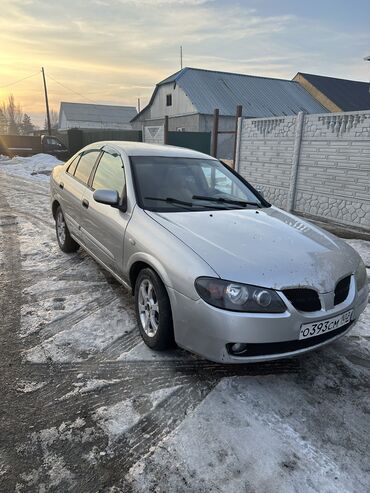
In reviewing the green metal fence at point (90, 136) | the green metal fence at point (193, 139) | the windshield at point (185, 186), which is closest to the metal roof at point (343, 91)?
the green metal fence at point (90, 136)

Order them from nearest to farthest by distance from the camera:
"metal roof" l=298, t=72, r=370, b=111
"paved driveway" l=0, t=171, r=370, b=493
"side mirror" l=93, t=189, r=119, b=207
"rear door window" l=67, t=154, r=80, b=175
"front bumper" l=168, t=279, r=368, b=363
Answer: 1. "paved driveway" l=0, t=171, r=370, b=493
2. "front bumper" l=168, t=279, r=368, b=363
3. "side mirror" l=93, t=189, r=119, b=207
4. "rear door window" l=67, t=154, r=80, b=175
5. "metal roof" l=298, t=72, r=370, b=111

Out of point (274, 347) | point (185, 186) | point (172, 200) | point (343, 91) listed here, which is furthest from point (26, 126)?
point (274, 347)

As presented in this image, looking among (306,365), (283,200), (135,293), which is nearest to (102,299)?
(135,293)

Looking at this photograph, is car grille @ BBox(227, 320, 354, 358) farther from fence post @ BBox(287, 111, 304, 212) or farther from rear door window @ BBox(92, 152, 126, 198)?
fence post @ BBox(287, 111, 304, 212)

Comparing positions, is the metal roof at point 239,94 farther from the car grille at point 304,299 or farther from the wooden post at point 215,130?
the car grille at point 304,299

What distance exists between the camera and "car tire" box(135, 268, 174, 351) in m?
2.87

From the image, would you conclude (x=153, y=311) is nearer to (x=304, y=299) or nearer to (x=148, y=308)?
(x=148, y=308)

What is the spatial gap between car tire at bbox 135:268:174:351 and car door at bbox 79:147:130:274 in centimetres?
47

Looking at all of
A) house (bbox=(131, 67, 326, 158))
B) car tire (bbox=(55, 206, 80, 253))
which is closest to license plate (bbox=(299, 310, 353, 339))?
car tire (bbox=(55, 206, 80, 253))

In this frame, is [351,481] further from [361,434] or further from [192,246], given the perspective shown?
[192,246]

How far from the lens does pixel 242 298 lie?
2477mm

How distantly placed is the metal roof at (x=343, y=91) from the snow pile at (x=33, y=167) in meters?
24.8

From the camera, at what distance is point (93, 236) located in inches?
167

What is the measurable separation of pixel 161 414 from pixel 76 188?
10.4ft
